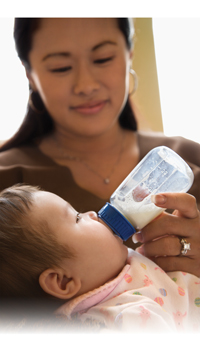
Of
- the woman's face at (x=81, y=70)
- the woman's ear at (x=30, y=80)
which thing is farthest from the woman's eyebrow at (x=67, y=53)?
the woman's ear at (x=30, y=80)


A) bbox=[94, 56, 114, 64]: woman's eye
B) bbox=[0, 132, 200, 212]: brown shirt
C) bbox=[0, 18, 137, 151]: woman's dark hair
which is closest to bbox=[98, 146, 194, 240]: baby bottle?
bbox=[0, 132, 200, 212]: brown shirt

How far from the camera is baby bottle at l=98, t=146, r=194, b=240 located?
0.85 meters

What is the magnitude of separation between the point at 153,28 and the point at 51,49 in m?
0.52

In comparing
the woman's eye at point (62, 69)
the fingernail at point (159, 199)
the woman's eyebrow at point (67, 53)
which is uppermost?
the woman's eyebrow at point (67, 53)

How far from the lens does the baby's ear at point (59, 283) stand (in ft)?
2.54

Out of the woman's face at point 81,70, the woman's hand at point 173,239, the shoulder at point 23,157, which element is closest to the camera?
the woman's hand at point 173,239

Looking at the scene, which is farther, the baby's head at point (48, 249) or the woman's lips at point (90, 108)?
the woman's lips at point (90, 108)

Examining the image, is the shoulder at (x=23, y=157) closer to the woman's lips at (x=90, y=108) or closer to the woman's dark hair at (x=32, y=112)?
the woman's dark hair at (x=32, y=112)

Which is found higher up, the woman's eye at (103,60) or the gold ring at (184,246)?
the woman's eye at (103,60)

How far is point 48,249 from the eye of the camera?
2.55 feet

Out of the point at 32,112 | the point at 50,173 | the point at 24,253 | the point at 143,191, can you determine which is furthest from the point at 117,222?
the point at 32,112

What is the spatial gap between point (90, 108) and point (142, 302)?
733mm

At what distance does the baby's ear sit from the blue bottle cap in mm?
149

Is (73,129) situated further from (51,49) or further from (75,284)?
(75,284)
